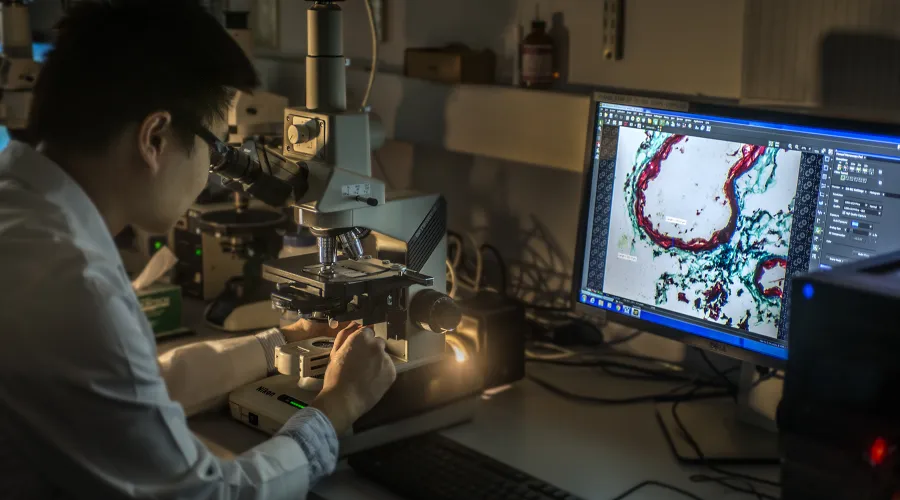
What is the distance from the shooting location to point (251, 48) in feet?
8.23

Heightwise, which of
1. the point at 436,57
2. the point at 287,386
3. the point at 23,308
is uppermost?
the point at 436,57

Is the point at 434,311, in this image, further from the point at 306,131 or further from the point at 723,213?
the point at 723,213

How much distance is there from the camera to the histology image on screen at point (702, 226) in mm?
1535

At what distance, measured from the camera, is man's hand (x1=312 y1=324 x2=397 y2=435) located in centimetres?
152

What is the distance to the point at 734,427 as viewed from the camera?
1.74 m

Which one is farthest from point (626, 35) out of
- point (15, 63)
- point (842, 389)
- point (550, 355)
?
point (15, 63)

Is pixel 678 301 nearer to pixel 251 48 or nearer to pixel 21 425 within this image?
pixel 21 425

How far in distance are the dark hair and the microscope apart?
20cm

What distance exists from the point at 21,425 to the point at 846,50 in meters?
1.29

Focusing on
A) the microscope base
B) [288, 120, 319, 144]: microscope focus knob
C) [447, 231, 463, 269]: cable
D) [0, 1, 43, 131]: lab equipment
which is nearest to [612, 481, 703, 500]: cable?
the microscope base

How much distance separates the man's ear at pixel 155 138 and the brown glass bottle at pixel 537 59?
1.01m

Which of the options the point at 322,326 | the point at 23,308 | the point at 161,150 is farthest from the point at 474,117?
the point at 23,308

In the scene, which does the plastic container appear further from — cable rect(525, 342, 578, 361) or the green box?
the green box

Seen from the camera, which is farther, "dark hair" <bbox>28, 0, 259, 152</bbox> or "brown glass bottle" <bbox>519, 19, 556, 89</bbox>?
"brown glass bottle" <bbox>519, 19, 556, 89</bbox>
